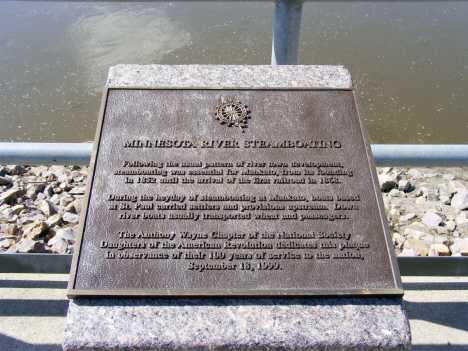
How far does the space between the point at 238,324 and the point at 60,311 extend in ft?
4.99

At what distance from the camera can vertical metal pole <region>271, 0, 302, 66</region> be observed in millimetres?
3090

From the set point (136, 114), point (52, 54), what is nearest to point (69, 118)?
point (52, 54)

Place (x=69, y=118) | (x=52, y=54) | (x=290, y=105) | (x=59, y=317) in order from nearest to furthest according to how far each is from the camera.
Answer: (x=290, y=105), (x=59, y=317), (x=69, y=118), (x=52, y=54)

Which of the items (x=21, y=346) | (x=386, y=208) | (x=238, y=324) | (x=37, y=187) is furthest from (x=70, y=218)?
(x=386, y=208)

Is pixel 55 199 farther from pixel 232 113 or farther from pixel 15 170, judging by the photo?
pixel 232 113

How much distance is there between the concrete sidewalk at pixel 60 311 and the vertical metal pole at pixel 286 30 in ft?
6.81

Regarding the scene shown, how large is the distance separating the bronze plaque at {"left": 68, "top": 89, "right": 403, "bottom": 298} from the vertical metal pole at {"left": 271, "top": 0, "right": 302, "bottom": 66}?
0.86m

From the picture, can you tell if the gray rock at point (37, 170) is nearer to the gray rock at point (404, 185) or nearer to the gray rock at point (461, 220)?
the gray rock at point (404, 185)

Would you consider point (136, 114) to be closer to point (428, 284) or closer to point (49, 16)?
point (428, 284)

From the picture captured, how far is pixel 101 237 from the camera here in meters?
2.11

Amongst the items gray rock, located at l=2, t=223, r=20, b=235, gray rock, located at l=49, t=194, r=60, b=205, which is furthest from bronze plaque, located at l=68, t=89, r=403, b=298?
gray rock, located at l=49, t=194, r=60, b=205

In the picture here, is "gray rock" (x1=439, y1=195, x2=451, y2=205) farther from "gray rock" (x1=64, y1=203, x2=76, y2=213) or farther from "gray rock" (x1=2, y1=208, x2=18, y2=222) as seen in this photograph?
"gray rock" (x1=2, y1=208, x2=18, y2=222)

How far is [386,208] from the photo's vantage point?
12.4 feet

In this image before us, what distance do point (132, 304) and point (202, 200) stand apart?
0.66 meters
